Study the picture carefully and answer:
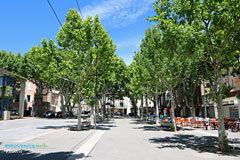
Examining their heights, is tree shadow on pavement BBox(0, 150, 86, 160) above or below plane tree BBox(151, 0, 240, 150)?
below

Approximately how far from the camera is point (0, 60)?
36938 mm

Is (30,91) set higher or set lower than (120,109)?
higher

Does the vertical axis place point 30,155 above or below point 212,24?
below

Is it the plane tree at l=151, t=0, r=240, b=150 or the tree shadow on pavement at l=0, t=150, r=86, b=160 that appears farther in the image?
the plane tree at l=151, t=0, r=240, b=150

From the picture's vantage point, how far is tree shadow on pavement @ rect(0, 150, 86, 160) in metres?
7.01

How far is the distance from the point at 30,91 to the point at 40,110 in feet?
19.4

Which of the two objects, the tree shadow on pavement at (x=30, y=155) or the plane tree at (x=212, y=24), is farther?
the plane tree at (x=212, y=24)

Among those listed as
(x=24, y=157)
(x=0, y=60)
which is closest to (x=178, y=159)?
(x=24, y=157)

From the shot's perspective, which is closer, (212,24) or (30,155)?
(30,155)

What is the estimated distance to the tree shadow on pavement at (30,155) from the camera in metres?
7.01

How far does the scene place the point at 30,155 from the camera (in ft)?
24.2

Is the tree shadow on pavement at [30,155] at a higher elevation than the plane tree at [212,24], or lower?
lower

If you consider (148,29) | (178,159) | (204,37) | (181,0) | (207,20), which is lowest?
(178,159)

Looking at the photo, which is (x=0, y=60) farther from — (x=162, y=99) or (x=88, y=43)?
(x=162, y=99)
